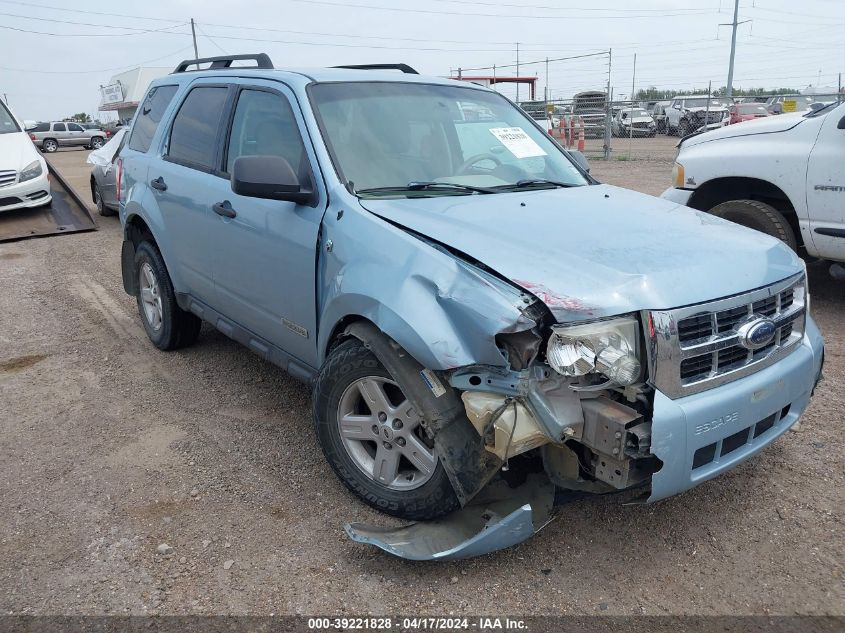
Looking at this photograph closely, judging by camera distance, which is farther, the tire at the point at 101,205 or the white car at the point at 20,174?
the tire at the point at 101,205

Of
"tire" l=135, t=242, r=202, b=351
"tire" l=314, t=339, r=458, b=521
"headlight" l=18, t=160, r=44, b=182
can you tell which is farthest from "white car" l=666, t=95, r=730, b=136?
"tire" l=314, t=339, r=458, b=521

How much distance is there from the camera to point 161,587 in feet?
8.82

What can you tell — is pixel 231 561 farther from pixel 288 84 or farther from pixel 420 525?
pixel 288 84

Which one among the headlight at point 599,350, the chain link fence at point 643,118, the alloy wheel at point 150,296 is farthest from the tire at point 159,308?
the chain link fence at point 643,118

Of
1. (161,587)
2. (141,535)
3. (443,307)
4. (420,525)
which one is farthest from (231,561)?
(443,307)

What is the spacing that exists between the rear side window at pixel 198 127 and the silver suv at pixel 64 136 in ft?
130

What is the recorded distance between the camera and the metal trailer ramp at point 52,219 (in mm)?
9875

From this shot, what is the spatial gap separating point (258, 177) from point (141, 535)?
1654mm

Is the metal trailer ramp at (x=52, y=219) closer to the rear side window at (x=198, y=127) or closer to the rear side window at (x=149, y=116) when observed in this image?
the rear side window at (x=149, y=116)

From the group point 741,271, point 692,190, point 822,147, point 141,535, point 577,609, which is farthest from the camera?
point 692,190

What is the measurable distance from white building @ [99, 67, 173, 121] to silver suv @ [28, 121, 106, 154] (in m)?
2.21

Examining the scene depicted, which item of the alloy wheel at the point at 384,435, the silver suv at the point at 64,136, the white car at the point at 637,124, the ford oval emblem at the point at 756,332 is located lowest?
the silver suv at the point at 64,136

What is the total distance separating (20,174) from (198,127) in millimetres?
6944

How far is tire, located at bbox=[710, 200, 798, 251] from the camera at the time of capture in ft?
18.5
